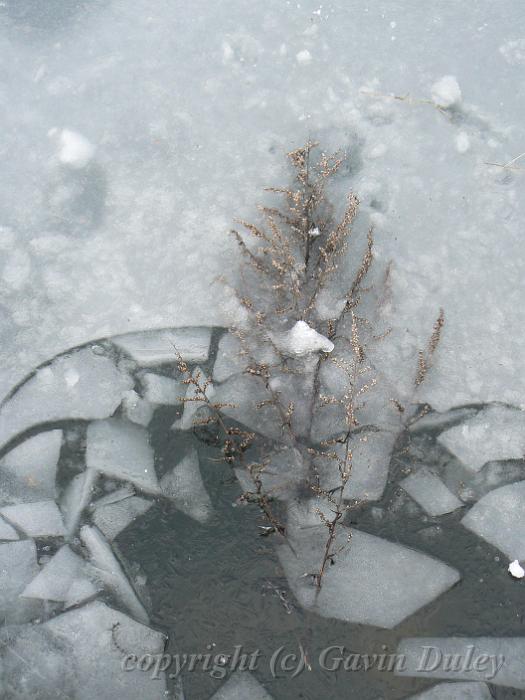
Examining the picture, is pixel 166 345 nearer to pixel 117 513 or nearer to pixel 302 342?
pixel 302 342

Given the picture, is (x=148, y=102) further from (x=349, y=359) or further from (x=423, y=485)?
(x=423, y=485)

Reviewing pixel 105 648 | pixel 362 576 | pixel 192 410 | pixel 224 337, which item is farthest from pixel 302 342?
pixel 105 648

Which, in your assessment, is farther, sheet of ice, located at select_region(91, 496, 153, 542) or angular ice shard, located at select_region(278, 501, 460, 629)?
sheet of ice, located at select_region(91, 496, 153, 542)

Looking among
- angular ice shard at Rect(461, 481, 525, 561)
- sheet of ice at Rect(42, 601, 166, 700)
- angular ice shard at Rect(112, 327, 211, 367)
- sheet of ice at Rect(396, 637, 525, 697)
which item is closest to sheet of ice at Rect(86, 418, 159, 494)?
angular ice shard at Rect(112, 327, 211, 367)

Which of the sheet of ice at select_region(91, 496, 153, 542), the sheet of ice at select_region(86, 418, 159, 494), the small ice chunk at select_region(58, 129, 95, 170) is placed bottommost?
the sheet of ice at select_region(91, 496, 153, 542)

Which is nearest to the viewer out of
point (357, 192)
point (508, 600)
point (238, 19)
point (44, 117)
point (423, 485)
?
point (508, 600)

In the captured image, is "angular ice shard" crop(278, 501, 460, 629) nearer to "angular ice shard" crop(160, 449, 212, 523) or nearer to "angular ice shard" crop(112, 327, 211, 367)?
"angular ice shard" crop(160, 449, 212, 523)

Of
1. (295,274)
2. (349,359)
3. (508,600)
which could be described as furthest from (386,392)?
(508,600)
